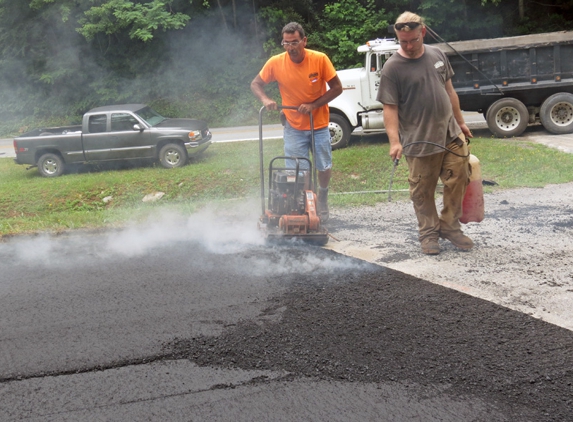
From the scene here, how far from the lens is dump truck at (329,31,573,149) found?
1320 cm

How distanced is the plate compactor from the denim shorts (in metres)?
0.23

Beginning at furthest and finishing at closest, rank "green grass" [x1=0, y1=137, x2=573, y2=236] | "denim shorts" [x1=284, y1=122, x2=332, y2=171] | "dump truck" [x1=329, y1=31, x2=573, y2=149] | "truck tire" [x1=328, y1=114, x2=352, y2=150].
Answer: "truck tire" [x1=328, y1=114, x2=352, y2=150], "dump truck" [x1=329, y1=31, x2=573, y2=149], "green grass" [x1=0, y1=137, x2=573, y2=236], "denim shorts" [x1=284, y1=122, x2=332, y2=171]

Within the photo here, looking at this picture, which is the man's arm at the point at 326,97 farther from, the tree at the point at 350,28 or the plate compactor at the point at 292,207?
the tree at the point at 350,28

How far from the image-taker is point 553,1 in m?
23.8

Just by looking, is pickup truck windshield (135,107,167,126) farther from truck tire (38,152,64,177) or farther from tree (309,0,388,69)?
tree (309,0,388,69)

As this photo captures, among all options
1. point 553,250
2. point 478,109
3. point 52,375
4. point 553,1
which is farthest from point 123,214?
point 553,1

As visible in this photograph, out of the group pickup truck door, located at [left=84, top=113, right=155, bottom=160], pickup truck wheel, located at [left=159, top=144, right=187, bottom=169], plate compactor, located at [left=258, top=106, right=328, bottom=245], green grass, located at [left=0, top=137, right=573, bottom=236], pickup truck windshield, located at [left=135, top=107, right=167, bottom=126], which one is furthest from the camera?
pickup truck windshield, located at [left=135, top=107, right=167, bottom=126]

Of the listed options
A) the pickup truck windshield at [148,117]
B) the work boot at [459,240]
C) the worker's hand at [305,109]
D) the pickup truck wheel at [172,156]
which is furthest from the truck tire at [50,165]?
the work boot at [459,240]

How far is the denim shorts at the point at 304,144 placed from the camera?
6297 mm

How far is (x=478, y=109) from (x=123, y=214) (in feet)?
30.4

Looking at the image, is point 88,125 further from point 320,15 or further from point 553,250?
point 320,15

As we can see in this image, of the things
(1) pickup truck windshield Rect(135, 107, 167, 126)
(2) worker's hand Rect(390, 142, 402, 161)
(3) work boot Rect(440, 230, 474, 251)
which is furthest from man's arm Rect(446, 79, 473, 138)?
(1) pickup truck windshield Rect(135, 107, 167, 126)

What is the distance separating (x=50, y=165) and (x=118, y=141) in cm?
191

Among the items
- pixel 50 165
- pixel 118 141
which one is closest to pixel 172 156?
pixel 118 141
